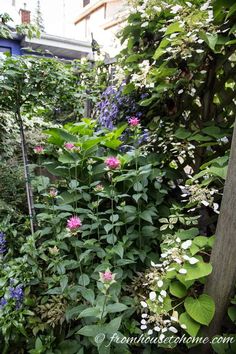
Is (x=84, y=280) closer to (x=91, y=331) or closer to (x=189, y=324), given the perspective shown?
(x=91, y=331)

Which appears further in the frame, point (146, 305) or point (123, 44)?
point (123, 44)

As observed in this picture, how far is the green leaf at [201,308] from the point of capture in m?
1.05

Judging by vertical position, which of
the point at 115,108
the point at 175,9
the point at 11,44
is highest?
the point at 11,44

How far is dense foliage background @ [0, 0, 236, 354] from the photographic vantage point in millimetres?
1160

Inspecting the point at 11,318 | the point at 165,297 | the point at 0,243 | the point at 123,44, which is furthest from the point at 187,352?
the point at 123,44

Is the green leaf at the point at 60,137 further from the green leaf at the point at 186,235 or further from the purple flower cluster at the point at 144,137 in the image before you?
the green leaf at the point at 186,235

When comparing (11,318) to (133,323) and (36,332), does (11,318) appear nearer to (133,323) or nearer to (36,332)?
(36,332)

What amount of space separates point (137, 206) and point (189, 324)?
60cm

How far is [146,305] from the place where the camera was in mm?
1097

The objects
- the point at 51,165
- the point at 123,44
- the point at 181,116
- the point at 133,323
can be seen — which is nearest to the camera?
the point at 133,323

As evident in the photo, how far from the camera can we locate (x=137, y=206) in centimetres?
150

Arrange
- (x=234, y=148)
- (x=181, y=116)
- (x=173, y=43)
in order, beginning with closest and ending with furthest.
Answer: (x=234, y=148) → (x=173, y=43) → (x=181, y=116)

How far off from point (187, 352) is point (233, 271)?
→ 1.59ft

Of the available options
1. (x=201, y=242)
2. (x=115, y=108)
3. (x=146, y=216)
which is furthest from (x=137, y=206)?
(x=115, y=108)
